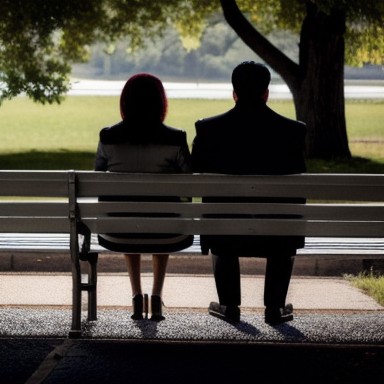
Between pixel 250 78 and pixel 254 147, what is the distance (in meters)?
0.35

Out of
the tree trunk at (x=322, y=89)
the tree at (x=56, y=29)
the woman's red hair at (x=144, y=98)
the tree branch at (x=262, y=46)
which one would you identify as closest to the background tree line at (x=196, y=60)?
the tree at (x=56, y=29)

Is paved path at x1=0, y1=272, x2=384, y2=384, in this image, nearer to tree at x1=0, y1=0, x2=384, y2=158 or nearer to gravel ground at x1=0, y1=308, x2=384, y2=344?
gravel ground at x1=0, y1=308, x2=384, y2=344

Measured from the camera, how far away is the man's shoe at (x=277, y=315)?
5168 mm

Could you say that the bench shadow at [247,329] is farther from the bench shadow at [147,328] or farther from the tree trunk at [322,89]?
the tree trunk at [322,89]

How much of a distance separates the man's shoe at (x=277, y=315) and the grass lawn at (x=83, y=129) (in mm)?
10935

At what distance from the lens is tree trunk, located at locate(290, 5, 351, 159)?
17578mm

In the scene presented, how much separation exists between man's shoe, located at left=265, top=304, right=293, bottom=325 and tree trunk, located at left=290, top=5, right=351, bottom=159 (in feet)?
41.9

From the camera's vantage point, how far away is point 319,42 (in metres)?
17.5

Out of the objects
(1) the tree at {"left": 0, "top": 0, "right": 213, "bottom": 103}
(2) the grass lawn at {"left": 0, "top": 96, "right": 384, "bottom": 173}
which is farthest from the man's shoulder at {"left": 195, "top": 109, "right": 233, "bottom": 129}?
(1) the tree at {"left": 0, "top": 0, "right": 213, "bottom": 103}

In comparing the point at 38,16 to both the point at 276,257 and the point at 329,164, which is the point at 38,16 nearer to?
the point at 329,164

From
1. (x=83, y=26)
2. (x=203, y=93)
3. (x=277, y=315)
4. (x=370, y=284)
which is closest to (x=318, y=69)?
(x=83, y=26)

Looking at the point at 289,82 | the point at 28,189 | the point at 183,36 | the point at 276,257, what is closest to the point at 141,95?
the point at 28,189

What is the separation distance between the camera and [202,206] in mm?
4957

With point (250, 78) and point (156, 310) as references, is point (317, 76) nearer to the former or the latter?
point (250, 78)
